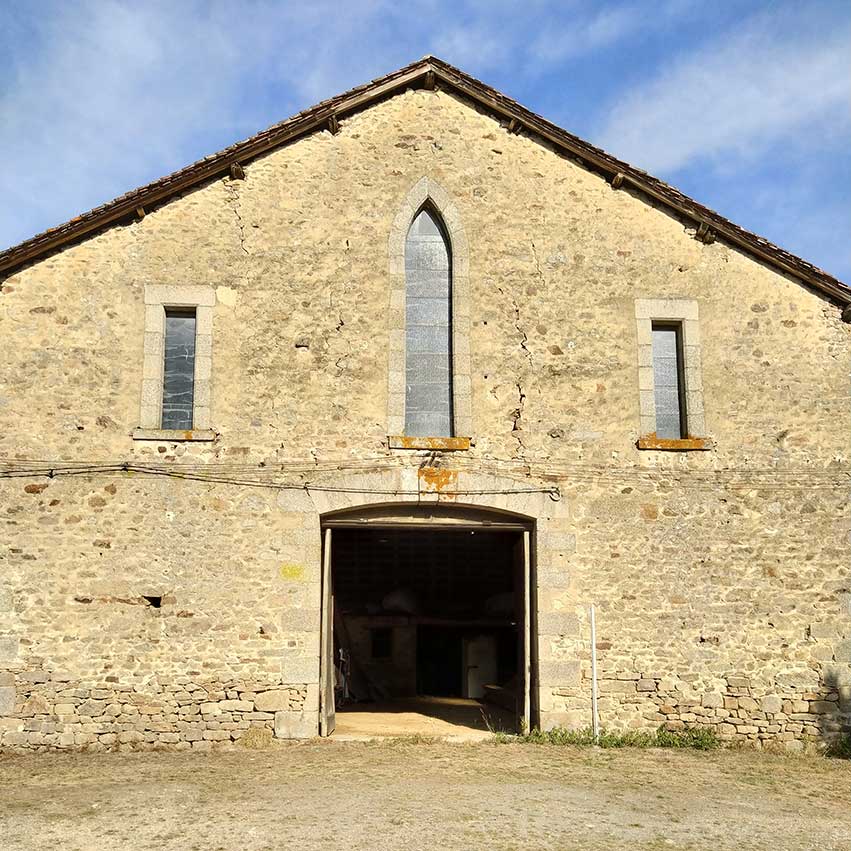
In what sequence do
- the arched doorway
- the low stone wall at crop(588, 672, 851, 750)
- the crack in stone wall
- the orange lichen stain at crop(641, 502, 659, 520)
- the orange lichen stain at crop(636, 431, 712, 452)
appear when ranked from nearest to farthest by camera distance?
the low stone wall at crop(588, 672, 851, 750) → the orange lichen stain at crop(641, 502, 659, 520) → the orange lichen stain at crop(636, 431, 712, 452) → the crack in stone wall → the arched doorway

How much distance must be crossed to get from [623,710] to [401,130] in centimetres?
678

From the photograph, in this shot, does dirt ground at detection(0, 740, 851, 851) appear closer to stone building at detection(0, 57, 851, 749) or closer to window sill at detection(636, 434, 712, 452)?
stone building at detection(0, 57, 851, 749)

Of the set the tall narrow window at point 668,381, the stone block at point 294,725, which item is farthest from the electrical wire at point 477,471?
the stone block at point 294,725

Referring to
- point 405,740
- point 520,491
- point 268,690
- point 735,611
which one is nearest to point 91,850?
point 268,690

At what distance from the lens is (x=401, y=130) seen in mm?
11477

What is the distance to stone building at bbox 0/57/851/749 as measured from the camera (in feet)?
33.2

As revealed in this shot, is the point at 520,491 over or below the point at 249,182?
below

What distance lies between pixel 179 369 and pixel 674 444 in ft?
17.6

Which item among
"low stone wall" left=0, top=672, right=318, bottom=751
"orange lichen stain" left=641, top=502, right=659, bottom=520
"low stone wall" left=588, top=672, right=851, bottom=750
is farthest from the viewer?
"orange lichen stain" left=641, top=502, right=659, bottom=520

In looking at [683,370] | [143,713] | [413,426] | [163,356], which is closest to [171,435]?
[163,356]

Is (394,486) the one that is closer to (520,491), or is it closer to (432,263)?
(520,491)

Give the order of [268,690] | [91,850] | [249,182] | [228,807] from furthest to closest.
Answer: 1. [249,182]
2. [268,690]
3. [228,807]
4. [91,850]

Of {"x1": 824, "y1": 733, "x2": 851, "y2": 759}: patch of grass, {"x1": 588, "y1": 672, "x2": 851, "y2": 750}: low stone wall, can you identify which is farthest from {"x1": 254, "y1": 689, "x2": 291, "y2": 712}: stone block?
{"x1": 824, "y1": 733, "x2": 851, "y2": 759}: patch of grass

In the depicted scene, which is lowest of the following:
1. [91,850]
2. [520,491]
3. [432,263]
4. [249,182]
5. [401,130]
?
[91,850]
